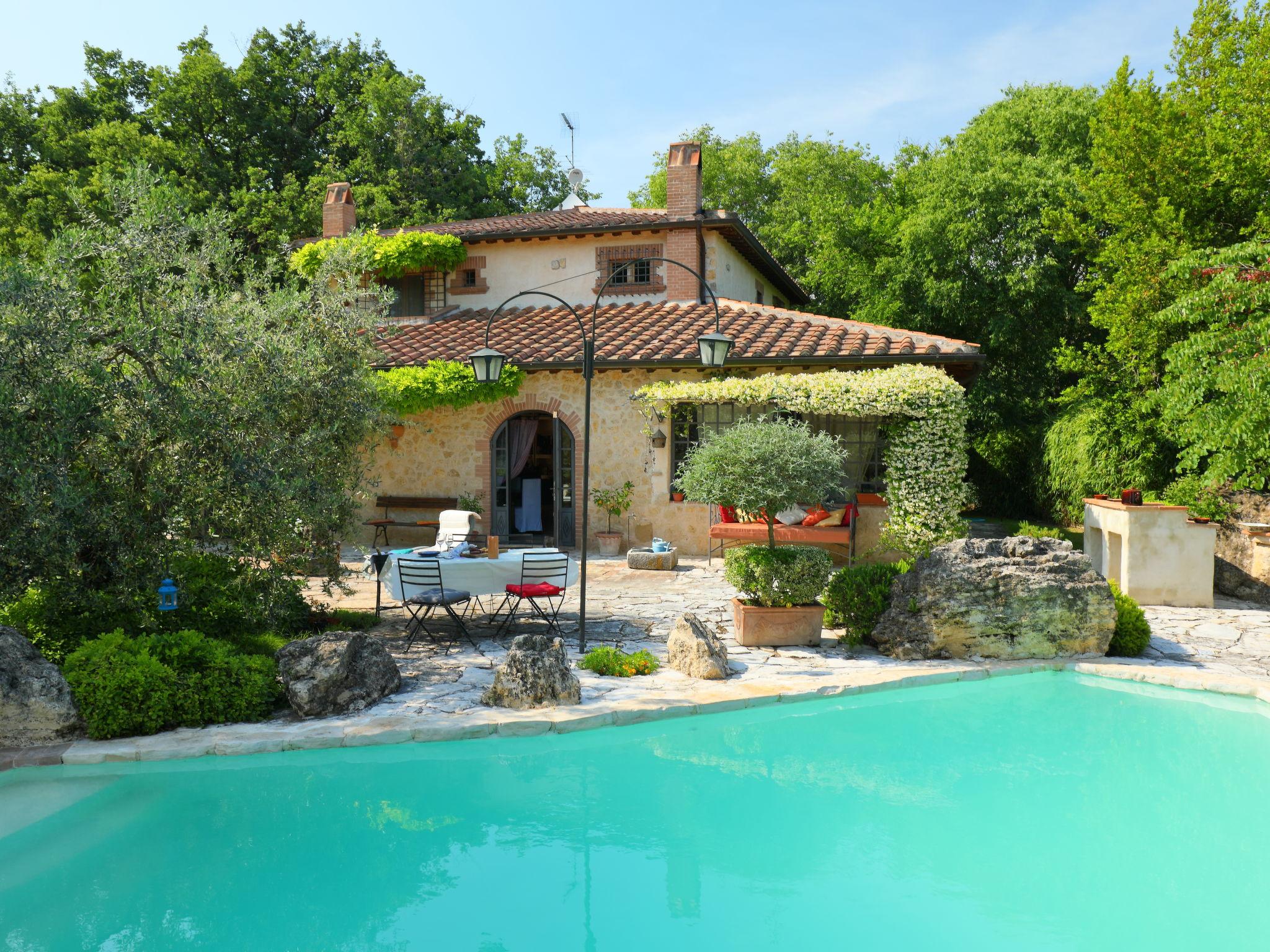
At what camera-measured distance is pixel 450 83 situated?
1048 inches

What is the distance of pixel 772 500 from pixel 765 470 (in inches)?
12.7

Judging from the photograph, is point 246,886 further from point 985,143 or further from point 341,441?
point 985,143

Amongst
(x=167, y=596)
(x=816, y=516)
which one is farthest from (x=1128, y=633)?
(x=167, y=596)

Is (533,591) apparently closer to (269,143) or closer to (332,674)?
(332,674)

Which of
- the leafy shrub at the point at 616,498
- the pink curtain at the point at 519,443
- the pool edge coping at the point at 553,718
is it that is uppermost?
the pink curtain at the point at 519,443

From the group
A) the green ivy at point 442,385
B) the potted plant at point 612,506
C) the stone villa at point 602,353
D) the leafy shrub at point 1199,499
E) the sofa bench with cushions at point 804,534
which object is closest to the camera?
the leafy shrub at point 1199,499

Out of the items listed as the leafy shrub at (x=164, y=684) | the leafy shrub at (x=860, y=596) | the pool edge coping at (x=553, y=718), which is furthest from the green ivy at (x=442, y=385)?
the pool edge coping at (x=553, y=718)

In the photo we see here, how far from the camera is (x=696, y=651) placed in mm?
7699

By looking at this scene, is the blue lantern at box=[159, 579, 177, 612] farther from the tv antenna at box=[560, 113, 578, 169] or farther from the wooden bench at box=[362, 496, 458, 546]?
the tv antenna at box=[560, 113, 578, 169]

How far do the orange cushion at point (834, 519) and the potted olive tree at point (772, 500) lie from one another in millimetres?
3590

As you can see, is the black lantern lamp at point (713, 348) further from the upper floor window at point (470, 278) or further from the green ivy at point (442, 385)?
the upper floor window at point (470, 278)

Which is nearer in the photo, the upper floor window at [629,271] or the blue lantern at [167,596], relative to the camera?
the blue lantern at [167,596]

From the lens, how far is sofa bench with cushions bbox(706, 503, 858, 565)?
12.2m

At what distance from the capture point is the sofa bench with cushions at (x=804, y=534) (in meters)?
12.2
